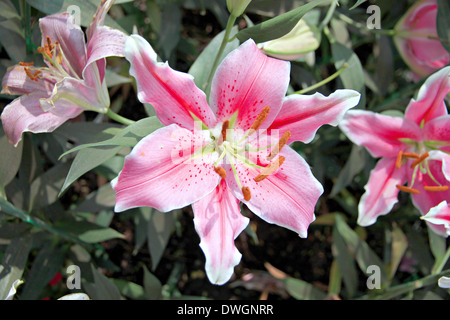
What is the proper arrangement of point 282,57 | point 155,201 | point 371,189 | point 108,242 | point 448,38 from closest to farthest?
point 155,201 → point 282,57 → point 371,189 → point 448,38 → point 108,242

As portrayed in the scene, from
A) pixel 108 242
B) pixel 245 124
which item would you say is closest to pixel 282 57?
pixel 245 124

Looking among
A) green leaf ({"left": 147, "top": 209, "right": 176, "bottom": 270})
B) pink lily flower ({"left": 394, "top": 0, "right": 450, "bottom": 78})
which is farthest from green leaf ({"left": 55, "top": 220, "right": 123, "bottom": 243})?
pink lily flower ({"left": 394, "top": 0, "right": 450, "bottom": 78})

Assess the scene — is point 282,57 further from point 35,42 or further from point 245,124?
point 35,42

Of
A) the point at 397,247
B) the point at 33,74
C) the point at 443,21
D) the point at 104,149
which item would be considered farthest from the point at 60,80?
the point at 397,247

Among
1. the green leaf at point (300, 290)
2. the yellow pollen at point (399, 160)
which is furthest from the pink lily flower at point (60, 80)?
the green leaf at point (300, 290)

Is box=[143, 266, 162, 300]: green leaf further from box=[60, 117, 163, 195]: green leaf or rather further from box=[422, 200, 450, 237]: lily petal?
box=[422, 200, 450, 237]: lily petal
